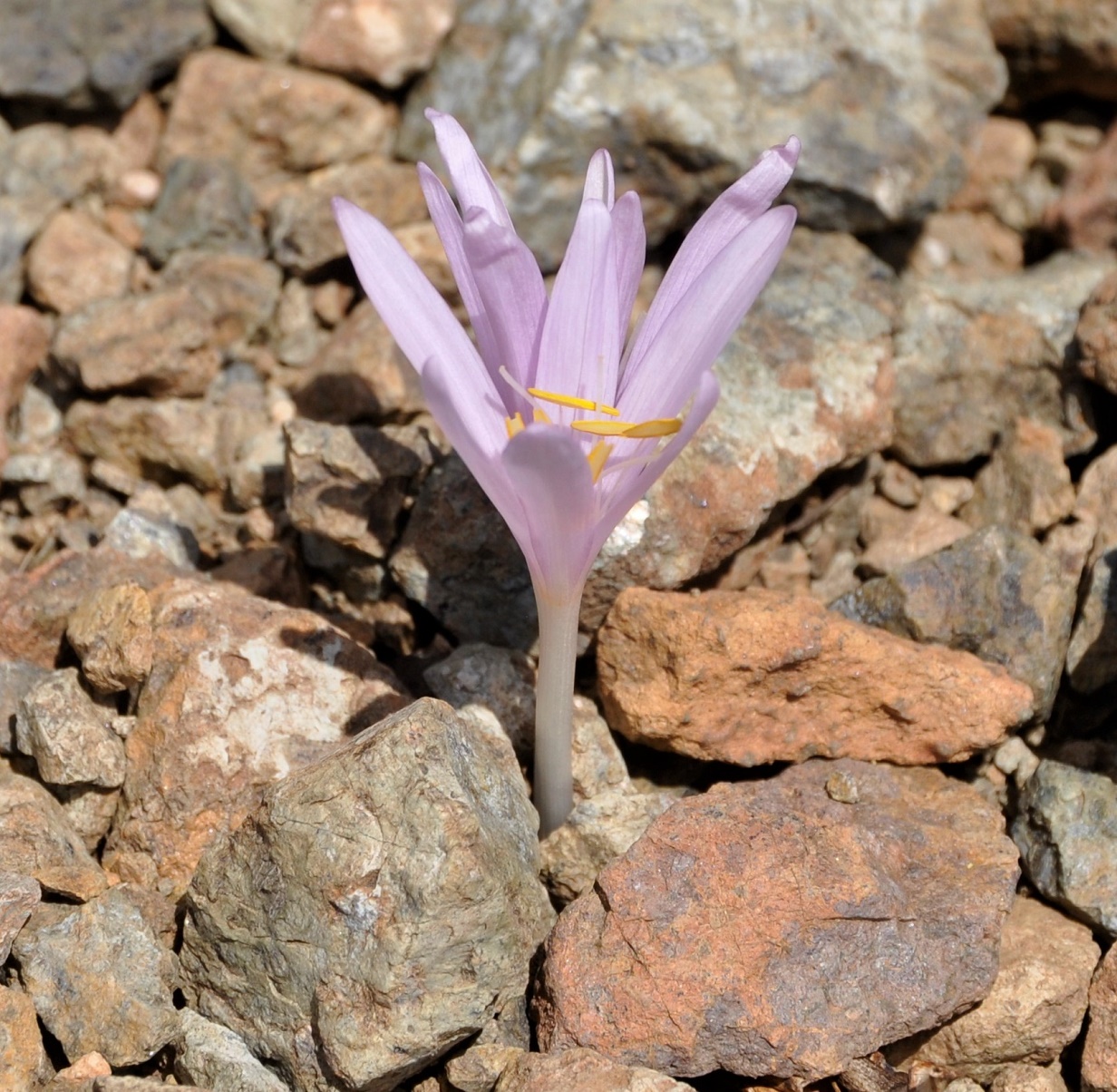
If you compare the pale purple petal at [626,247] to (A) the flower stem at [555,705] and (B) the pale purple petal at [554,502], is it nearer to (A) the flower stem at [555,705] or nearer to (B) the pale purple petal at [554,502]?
(B) the pale purple petal at [554,502]

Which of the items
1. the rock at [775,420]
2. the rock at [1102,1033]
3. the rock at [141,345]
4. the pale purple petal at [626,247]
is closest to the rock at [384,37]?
the rock at [141,345]

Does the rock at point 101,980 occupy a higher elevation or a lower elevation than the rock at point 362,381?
lower

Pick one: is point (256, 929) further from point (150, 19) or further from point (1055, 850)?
point (150, 19)

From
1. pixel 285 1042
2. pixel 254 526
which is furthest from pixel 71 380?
pixel 285 1042

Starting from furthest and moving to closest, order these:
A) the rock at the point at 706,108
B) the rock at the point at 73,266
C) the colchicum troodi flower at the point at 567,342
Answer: the rock at the point at 73,266
the rock at the point at 706,108
the colchicum troodi flower at the point at 567,342

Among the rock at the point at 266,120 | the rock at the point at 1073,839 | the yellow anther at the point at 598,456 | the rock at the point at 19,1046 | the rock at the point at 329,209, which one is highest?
the yellow anther at the point at 598,456

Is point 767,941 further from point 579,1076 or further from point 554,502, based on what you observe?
point 554,502

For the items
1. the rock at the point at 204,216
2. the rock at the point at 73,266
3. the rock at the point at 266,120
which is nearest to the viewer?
the rock at the point at 73,266
